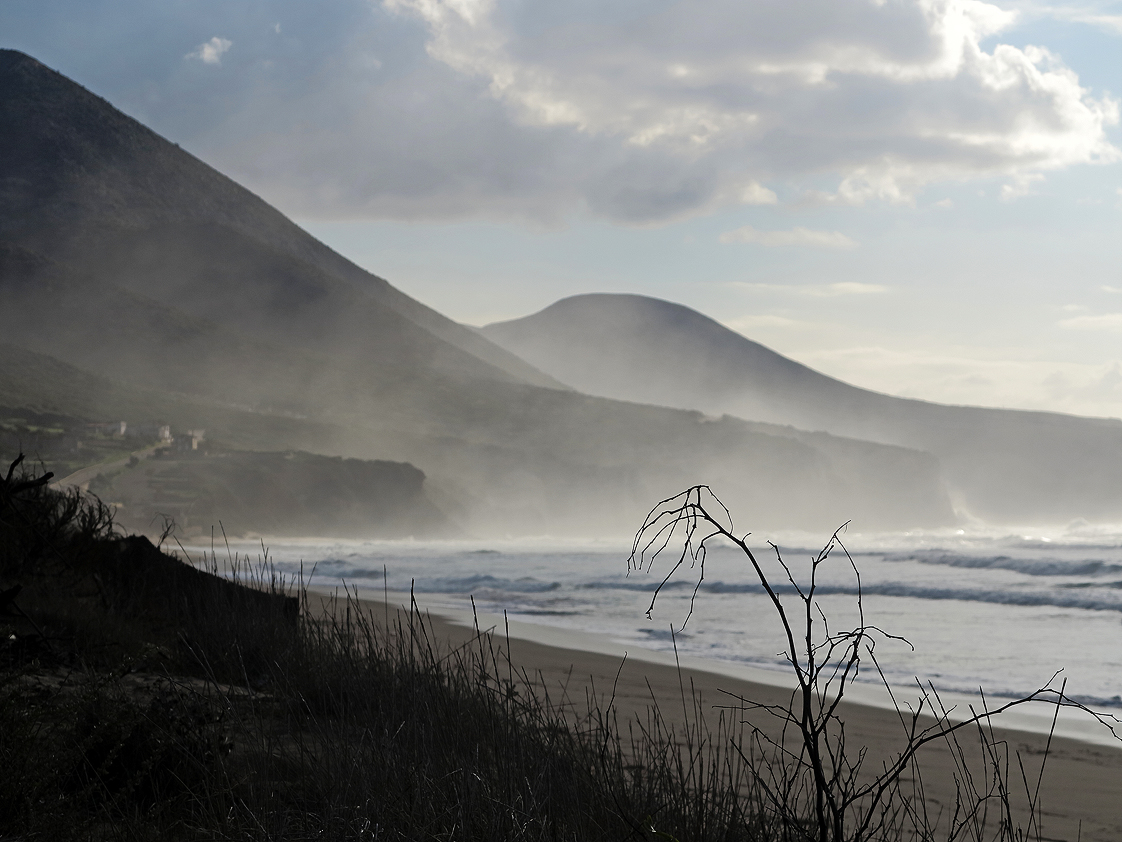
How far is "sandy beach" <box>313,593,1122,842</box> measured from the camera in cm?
466

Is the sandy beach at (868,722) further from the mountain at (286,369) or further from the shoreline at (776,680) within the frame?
the mountain at (286,369)

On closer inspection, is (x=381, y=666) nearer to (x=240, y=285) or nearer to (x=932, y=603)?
(x=932, y=603)

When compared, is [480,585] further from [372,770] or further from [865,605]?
[372,770]

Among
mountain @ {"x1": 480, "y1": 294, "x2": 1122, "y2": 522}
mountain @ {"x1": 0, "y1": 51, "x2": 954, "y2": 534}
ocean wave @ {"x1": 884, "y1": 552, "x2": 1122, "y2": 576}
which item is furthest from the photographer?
mountain @ {"x1": 480, "y1": 294, "x2": 1122, "y2": 522}

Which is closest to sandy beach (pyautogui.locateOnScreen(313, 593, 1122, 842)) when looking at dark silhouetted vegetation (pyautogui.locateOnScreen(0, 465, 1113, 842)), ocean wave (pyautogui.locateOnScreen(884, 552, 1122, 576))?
dark silhouetted vegetation (pyautogui.locateOnScreen(0, 465, 1113, 842))

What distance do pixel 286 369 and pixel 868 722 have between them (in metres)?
83.2

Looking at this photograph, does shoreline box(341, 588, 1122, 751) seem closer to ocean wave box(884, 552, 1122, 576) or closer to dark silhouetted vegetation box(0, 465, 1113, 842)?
dark silhouetted vegetation box(0, 465, 1113, 842)

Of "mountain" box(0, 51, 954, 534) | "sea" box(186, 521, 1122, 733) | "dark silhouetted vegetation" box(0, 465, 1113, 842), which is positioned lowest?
"sea" box(186, 521, 1122, 733)

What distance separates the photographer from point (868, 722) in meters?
6.87

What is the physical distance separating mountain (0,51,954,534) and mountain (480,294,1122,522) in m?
35.2

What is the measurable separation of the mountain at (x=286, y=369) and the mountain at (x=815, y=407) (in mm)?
35242

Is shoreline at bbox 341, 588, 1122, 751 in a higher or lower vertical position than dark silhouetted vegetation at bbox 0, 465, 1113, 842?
lower

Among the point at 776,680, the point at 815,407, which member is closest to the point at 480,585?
the point at 776,680

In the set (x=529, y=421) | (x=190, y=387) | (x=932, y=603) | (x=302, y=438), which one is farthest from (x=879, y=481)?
(x=932, y=603)
